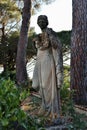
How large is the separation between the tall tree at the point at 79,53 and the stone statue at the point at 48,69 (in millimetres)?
3933

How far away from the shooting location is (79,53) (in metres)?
10.3

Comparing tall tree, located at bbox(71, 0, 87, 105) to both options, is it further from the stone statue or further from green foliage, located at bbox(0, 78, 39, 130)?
green foliage, located at bbox(0, 78, 39, 130)

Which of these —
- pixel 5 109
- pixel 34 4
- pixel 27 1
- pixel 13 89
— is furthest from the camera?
pixel 34 4

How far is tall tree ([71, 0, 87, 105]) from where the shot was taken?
10.2 meters

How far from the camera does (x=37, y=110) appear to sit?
660 centimetres

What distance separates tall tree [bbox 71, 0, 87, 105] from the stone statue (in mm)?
3933

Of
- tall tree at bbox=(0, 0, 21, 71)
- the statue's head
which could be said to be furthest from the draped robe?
tall tree at bbox=(0, 0, 21, 71)

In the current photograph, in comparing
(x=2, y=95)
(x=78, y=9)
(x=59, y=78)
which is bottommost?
(x=59, y=78)

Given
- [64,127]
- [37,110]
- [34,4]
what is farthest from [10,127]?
[34,4]

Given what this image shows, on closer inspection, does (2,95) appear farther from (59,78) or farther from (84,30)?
(84,30)

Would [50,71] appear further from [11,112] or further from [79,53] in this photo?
[79,53]

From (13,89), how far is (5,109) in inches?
10.7

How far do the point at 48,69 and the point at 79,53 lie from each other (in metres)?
4.12

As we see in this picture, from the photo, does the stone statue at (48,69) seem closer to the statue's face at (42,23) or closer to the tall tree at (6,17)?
the statue's face at (42,23)
